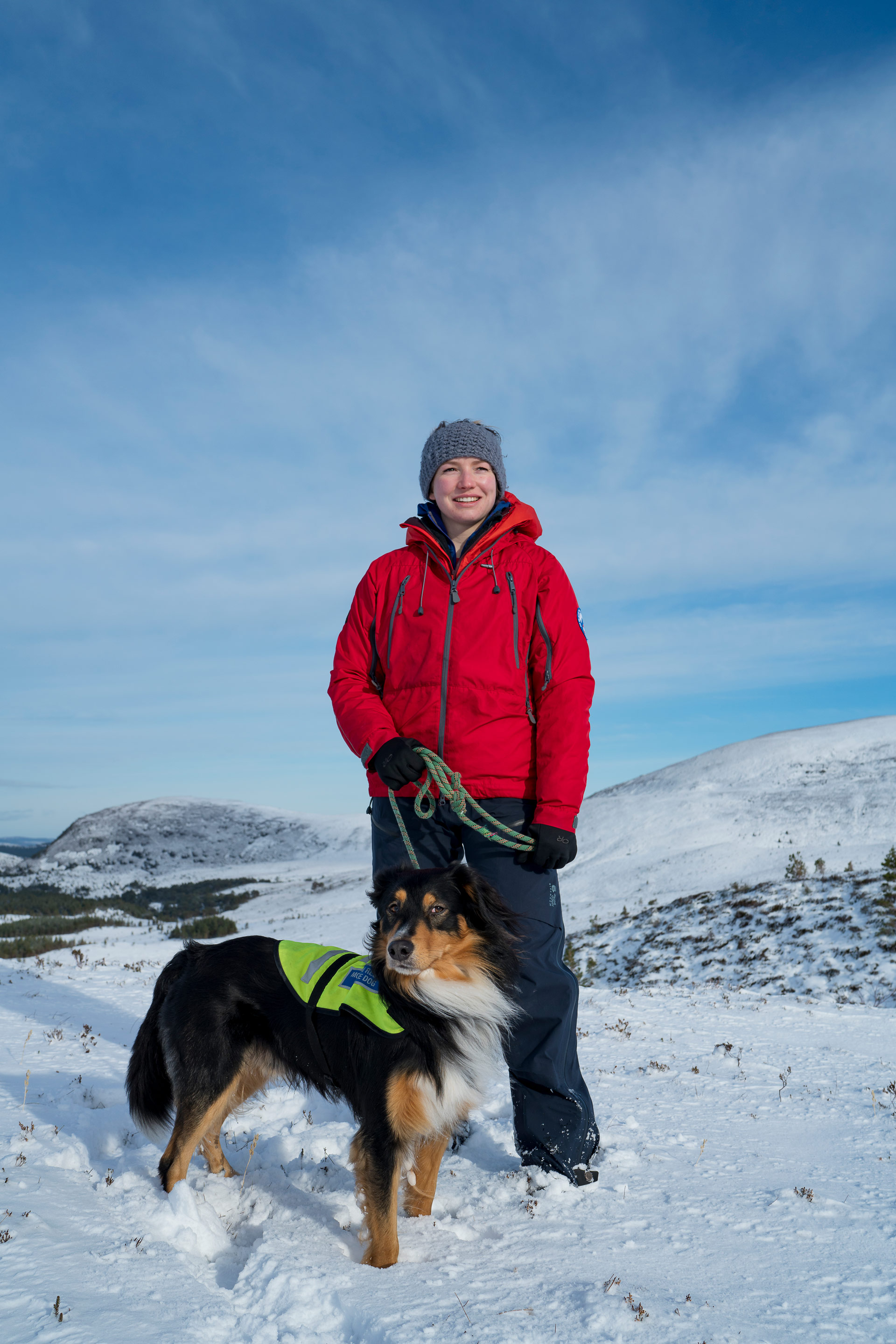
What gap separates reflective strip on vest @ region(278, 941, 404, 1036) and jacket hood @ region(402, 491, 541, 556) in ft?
6.98

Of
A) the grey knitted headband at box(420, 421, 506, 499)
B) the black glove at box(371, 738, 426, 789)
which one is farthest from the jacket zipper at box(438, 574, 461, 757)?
the grey knitted headband at box(420, 421, 506, 499)

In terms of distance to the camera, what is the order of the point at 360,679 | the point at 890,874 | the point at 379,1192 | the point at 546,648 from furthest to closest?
the point at 890,874
the point at 360,679
the point at 546,648
the point at 379,1192

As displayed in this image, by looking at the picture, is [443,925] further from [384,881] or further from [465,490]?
[465,490]

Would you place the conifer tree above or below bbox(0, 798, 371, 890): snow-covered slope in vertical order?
below

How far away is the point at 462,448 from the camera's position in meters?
4.04

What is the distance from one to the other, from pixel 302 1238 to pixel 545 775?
2.22m

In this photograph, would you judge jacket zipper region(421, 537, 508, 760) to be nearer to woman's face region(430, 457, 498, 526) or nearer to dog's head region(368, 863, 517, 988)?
woman's face region(430, 457, 498, 526)

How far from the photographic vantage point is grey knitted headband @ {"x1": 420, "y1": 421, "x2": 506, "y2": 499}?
4.05 meters

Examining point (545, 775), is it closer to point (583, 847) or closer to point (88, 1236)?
point (88, 1236)

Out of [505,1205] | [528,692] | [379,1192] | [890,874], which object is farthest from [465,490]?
[890,874]

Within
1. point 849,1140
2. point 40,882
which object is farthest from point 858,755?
point 40,882

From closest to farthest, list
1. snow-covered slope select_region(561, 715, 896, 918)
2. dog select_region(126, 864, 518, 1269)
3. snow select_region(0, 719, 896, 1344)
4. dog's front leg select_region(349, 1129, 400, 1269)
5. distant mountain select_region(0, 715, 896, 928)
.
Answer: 1. snow select_region(0, 719, 896, 1344)
2. dog's front leg select_region(349, 1129, 400, 1269)
3. dog select_region(126, 864, 518, 1269)
4. snow-covered slope select_region(561, 715, 896, 918)
5. distant mountain select_region(0, 715, 896, 928)

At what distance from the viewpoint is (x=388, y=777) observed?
11.5ft

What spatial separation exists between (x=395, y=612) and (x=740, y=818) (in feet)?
86.2
